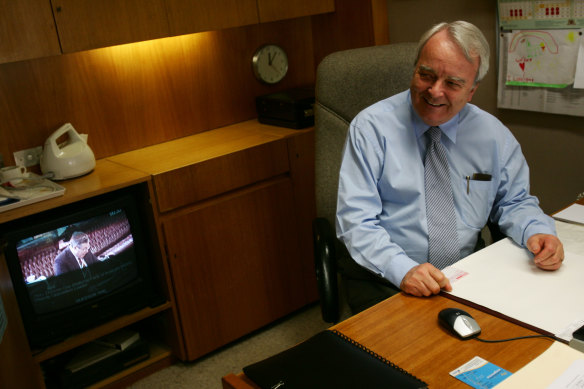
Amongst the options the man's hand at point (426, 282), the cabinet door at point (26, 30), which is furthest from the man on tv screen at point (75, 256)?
the man's hand at point (426, 282)

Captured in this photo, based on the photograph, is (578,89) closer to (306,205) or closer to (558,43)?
(558,43)

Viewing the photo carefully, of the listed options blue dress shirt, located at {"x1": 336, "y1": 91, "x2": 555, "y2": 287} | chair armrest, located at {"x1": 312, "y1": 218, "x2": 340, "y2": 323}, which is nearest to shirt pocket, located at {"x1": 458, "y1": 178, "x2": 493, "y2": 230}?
blue dress shirt, located at {"x1": 336, "y1": 91, "x2": 555, "y2": 287}

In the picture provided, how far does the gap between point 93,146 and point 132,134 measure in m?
0.19

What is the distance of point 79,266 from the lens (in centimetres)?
234

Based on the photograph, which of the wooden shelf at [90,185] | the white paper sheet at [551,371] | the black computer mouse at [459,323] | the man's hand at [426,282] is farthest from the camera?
the wooden shelf at [90,185]

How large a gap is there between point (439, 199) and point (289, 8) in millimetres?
1500

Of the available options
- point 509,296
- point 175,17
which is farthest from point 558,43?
point 175,17

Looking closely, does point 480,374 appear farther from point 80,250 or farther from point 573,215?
point 80,250

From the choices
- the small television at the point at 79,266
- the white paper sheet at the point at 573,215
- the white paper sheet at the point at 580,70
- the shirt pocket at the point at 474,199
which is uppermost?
the white paper sheet at the point at 580,70

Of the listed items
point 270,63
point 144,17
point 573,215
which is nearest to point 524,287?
point 573,215

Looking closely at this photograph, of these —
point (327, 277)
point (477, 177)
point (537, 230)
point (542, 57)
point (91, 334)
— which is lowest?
point (91, 334)

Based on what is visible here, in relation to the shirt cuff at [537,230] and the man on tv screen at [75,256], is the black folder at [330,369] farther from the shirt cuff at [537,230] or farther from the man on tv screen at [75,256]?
the man on tv screen at [75,256]

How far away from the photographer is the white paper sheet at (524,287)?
132cm

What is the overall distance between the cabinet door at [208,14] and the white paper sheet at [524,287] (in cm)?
161
